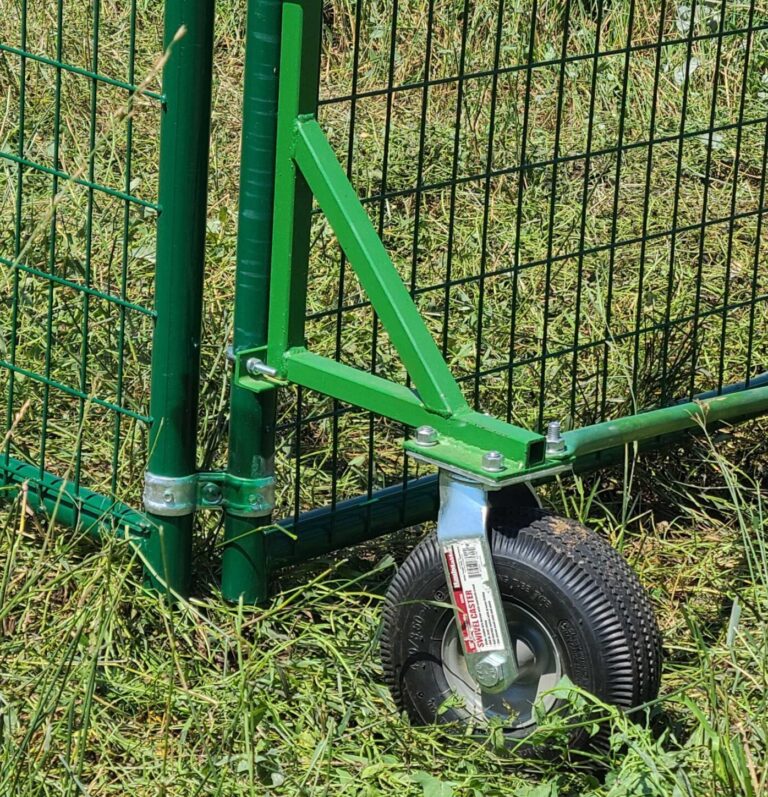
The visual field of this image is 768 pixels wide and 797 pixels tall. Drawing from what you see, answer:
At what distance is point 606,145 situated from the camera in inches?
217

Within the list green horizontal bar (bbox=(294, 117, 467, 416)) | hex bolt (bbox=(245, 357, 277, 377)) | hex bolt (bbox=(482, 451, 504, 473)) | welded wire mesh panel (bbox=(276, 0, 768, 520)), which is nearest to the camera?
hex bolt (bbox=(482, 451, 504, 473))

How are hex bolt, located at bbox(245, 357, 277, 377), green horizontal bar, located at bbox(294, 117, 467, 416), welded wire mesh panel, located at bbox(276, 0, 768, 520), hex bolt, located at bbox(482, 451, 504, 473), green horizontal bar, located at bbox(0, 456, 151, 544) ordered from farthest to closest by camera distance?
welded wire mesh panel, located at bbox(276, 0, 768, 520), green horizontal bar, located at bbox(0, 456, 151, 544), hex bolt, located at bbox(245, 357, 277, 377), green horizontal bar, located at bbox(294, 117, 467, 416), hex bolt, located at bbox(482, 451, 504, 473)

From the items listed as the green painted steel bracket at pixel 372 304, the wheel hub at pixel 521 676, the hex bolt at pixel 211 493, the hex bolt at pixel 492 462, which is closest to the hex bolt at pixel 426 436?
the green painted steel bracket at pixel 372 304

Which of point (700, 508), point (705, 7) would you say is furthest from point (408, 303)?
point (705, 7)

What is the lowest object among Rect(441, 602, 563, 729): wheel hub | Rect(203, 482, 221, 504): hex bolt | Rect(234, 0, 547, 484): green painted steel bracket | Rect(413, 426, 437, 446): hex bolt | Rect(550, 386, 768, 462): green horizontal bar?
Rect(441, 602, 563, 729): wheel hub

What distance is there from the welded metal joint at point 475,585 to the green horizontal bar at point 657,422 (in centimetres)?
16

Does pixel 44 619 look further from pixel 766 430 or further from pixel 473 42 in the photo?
pixel 473 42

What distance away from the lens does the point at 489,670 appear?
271 cm

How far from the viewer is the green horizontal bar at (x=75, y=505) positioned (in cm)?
308

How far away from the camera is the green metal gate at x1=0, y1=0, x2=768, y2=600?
9.41ft

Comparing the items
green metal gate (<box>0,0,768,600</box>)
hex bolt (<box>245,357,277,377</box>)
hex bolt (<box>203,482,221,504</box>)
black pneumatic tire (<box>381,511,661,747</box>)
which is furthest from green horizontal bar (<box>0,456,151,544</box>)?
black pneumatic tire (<box>381,511,661,747</box>)

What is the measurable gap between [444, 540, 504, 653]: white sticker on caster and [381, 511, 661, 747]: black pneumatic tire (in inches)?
1.6

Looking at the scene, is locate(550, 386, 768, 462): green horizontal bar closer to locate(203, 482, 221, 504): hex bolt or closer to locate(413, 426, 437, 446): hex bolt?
locate(413, 426, 437, 446): hex bolt

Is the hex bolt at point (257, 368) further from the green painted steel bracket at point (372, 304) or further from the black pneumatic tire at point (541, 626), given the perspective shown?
the black pneumatic tire at point (541, 626)
